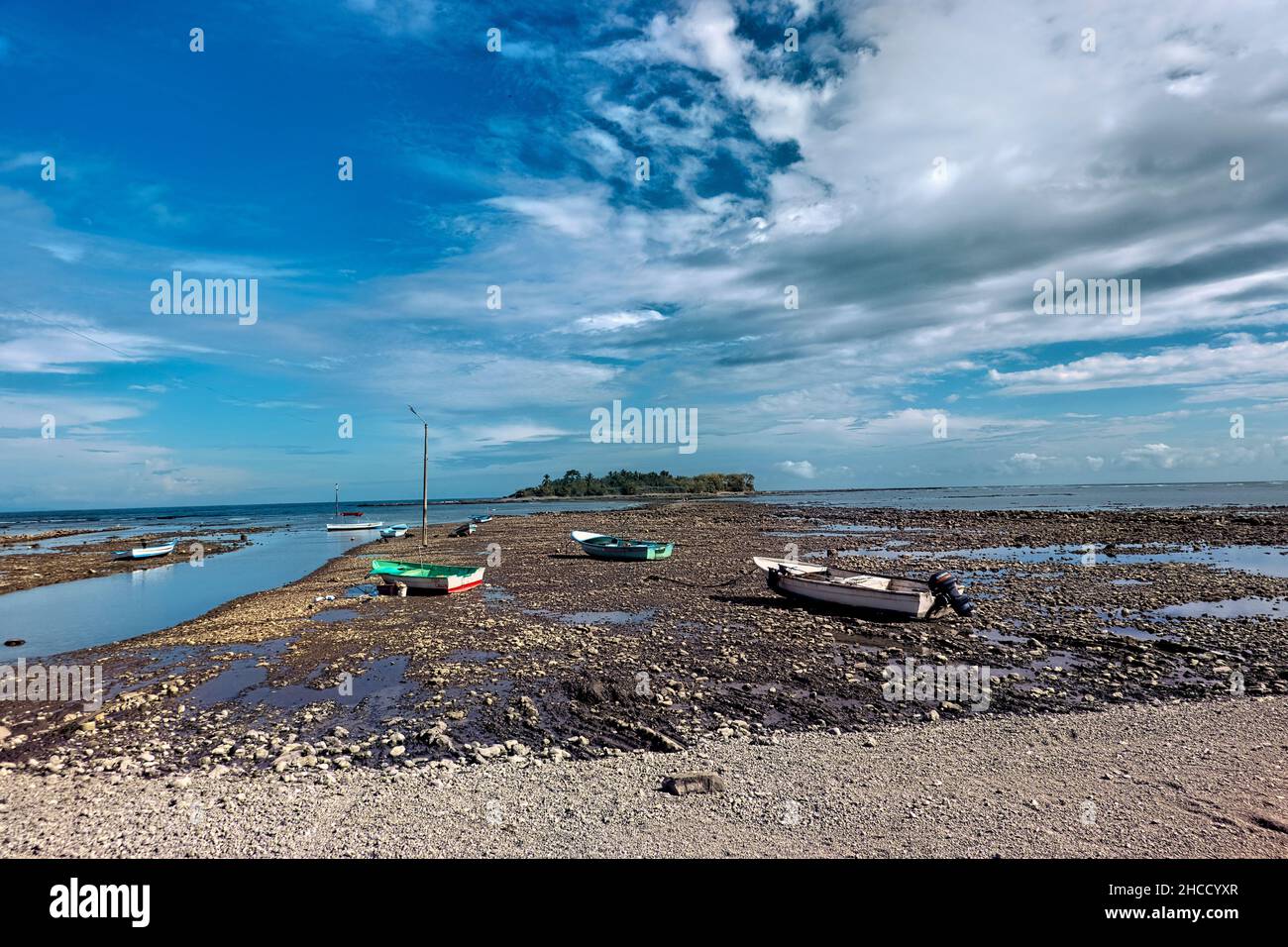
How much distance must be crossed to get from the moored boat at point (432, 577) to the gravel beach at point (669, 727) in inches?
77.0

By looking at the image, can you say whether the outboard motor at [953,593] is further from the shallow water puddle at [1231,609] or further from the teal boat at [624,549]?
the teal boat at [624,549]

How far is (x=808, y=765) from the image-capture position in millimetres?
9500

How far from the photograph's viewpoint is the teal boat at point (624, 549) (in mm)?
38375

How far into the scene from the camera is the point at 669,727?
449 inches

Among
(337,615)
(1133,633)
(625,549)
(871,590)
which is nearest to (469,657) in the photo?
(337,615)

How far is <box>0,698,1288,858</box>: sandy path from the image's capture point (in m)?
7.32

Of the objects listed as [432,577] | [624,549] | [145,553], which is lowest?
[145,553]

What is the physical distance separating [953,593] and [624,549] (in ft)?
71.2

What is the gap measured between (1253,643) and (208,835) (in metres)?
21.8

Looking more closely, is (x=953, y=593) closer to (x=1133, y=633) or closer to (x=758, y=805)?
(x=1133, y=633)

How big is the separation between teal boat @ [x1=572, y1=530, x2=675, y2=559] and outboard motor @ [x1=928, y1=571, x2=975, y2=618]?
2002cm

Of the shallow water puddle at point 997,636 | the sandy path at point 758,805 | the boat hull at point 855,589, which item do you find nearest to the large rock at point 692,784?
the sandy path at point 758,805

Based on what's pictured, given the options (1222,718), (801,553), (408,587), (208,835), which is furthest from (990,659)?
(801,553)
